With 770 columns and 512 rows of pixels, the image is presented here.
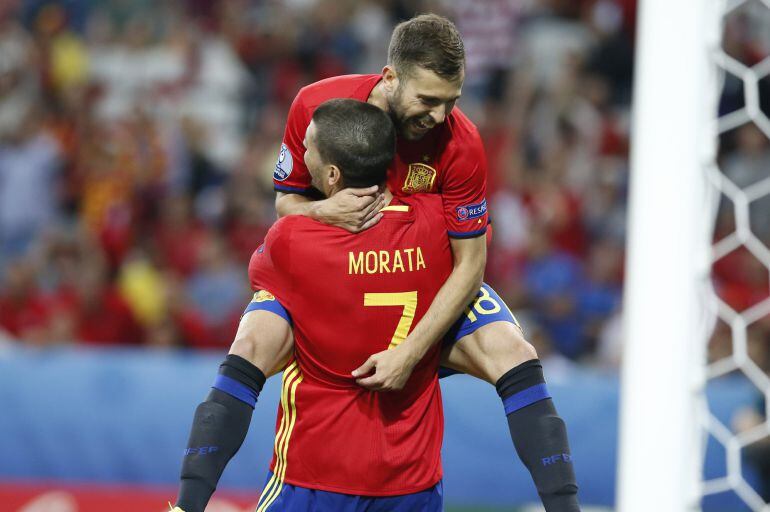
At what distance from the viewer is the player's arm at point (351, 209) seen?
3.09 m

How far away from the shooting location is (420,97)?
2.99 metres

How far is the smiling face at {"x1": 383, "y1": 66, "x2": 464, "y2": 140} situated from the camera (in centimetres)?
297

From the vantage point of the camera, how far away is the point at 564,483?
3.06m

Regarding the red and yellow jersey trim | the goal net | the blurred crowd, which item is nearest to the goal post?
the goal net

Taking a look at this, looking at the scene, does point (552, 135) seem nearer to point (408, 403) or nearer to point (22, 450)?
point (22, 450)

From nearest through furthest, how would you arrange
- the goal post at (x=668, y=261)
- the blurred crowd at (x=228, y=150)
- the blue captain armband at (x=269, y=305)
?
the goal post at (x=668, y=261) → the blue captain armband at (x=269, y=305) → the blurred crowd at (x=228, y=150)

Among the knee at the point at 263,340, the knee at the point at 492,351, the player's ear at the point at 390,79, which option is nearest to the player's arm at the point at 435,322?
the knee at the point at 492,351

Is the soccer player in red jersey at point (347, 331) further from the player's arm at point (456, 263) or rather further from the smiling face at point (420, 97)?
the smiling face at point (420, 97)

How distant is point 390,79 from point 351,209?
38cm

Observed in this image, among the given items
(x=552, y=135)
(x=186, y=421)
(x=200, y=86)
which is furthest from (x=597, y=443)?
(x=200, y=86)

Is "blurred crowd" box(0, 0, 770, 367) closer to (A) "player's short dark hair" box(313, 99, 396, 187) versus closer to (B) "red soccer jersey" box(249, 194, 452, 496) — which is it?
(B) "red soccer jersey" box(249, 194, 452, 496)

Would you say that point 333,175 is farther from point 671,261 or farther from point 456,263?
point 671,261

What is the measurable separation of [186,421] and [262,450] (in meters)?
0.47

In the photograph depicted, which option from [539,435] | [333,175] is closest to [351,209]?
[333,175]
